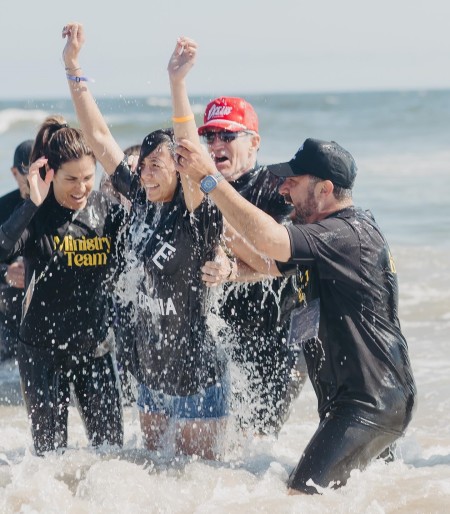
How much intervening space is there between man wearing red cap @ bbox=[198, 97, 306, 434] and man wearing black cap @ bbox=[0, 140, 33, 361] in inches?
66.9

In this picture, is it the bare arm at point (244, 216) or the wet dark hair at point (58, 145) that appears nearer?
the bare arm at point (244, 216)

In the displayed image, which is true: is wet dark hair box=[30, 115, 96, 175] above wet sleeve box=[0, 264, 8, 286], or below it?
above

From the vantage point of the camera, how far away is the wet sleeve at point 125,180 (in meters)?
5.48

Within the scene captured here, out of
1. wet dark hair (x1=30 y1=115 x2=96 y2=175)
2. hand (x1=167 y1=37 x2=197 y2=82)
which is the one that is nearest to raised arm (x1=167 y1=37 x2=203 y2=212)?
hand (x1=167 y1=37 x2=197 y2=82)

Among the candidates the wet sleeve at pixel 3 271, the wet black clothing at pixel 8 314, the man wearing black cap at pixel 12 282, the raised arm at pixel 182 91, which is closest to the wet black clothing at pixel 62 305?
the raised arm at pixel 182 91

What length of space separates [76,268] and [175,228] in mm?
774

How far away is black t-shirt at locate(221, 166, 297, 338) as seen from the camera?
5.56m

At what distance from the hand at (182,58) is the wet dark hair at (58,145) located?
966 millimetres

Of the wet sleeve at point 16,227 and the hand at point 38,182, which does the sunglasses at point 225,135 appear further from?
the wet sleeve at point 16,227

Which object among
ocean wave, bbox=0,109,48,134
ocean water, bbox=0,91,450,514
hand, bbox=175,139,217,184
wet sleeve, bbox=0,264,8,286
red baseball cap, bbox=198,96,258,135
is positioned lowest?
ocean water, bbox=0,91,450,514

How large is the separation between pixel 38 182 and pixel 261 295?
4.57 ft

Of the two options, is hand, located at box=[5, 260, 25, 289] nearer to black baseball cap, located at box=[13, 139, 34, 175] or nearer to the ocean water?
the ocean water

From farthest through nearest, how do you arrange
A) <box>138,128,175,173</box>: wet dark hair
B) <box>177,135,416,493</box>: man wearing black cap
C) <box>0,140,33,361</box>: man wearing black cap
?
1. <box>0,140,33,361</box>: man wearing black cap
2. <box>138,128,175,173</box>: wet dark hair
3. <box>177,135,416,493</box>: man wearing black cap

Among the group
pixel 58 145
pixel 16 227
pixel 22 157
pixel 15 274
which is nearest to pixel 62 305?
pixel 16 227
